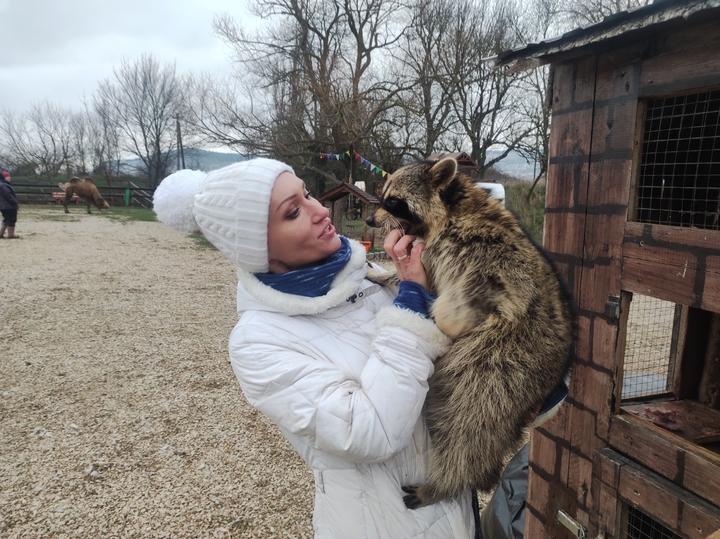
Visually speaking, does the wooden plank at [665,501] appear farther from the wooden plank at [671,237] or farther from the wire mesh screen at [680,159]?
the wire mesh screen at [680,159]

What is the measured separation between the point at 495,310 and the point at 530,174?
66.4 feet

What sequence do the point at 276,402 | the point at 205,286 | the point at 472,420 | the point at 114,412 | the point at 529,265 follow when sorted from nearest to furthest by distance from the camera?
the point at 276,402, the point at 472,420, the point at 529,265, the point at 114,412, the point at 205,286

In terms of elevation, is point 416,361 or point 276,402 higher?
point 416,361

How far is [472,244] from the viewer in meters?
2.11

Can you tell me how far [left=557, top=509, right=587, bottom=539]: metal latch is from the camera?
247 cm

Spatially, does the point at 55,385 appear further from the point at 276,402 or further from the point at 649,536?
the point at 649,536

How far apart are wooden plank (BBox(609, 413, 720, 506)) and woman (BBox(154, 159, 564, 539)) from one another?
0.98m

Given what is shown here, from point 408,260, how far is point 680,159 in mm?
1889

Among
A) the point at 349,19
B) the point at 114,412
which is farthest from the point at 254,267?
the point at 349,19

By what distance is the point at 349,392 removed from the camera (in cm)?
137

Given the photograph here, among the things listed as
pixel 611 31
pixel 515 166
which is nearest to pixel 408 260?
pixel 611 31

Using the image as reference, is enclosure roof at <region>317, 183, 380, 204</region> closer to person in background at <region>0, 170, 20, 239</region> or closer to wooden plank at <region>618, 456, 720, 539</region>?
person in background at <region>0, 170, 20, 239</region>

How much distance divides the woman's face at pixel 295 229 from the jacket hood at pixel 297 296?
0.35 feet

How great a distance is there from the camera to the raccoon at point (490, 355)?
1.81 metres
